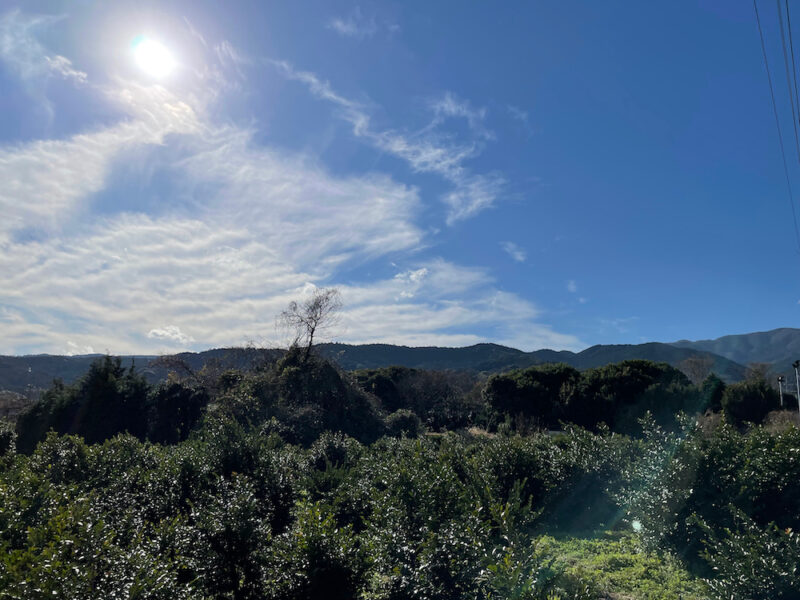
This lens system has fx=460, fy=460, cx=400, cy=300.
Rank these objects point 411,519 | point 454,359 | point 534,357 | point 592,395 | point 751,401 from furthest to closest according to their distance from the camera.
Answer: point 454,359 → point 534,357 → point 592,395 → point 751,401 → point 411,519

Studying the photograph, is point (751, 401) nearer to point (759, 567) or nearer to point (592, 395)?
point (592, 395)

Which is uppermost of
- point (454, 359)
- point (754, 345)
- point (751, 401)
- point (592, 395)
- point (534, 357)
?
point (754, 345)

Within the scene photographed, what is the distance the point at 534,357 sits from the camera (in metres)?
93.9

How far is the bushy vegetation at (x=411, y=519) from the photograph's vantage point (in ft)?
12.4

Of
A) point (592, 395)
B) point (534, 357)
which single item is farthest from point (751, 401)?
point (534, 357)

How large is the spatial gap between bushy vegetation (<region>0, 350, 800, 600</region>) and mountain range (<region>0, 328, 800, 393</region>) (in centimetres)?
4783

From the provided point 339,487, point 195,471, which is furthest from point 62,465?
point 339,487

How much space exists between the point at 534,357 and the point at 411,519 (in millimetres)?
92995

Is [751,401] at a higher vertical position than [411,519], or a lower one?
higher

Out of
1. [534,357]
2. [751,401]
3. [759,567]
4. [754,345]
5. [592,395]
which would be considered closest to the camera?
[759,567]

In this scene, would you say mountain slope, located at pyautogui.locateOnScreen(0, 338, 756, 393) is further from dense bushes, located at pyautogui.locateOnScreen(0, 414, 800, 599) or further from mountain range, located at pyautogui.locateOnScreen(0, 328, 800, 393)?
dense bushes, located at pyautogui.locateOnScreen(0, 414, 800, 599)

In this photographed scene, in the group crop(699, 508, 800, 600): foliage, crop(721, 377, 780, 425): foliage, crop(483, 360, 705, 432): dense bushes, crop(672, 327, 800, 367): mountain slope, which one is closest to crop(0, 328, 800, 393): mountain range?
crop(672, 327, 800, 367): mountain slope

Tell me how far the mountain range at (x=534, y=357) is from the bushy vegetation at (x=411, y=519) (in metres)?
47.8

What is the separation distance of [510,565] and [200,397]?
18803mm
